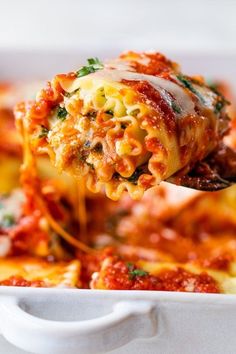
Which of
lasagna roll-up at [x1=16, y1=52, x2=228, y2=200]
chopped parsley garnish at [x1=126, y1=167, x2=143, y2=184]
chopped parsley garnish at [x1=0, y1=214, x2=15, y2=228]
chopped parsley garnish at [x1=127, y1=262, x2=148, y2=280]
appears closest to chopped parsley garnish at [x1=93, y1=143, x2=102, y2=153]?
lasagna roll-up at [x1=16, y1=52, x2=228, y2=200]

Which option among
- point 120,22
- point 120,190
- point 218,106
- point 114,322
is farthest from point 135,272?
point 120,22

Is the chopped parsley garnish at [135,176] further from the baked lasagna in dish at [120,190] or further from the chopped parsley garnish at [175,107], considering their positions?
the chopped parsley garnish at [175,107]

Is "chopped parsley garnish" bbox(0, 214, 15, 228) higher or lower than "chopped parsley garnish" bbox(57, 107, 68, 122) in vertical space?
lower

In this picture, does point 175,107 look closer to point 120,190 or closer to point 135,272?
point 120,190

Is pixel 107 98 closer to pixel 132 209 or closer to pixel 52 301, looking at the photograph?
pixel 52 301

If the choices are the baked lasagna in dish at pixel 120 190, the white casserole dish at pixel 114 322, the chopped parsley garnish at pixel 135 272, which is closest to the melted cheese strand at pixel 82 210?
the baked lasagna in dish at pixel 120 190

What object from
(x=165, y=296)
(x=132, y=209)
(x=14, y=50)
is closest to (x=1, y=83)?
(x=14, y=50)

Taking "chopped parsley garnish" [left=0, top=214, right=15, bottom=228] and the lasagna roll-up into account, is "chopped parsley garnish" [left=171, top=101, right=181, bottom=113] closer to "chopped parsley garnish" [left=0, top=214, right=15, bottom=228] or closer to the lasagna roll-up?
the lasagna roll-up
